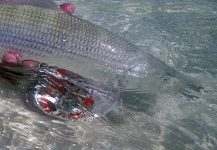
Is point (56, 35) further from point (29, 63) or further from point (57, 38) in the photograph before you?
point (29, 63)

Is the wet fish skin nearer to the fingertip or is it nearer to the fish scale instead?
the fish scale

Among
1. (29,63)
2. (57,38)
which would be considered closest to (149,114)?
(57,38)

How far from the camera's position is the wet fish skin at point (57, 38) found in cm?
318

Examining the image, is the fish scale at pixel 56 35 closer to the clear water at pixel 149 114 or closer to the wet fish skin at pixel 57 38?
the wet fish skin at pixel 57 38

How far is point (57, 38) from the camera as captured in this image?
3256 mm

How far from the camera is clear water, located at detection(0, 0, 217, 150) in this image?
3014 millimetres

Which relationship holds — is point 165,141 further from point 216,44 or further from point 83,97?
point 216,44

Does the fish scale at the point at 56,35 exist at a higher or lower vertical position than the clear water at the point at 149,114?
higher

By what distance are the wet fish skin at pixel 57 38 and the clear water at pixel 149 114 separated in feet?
1.44

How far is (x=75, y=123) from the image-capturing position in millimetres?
3215

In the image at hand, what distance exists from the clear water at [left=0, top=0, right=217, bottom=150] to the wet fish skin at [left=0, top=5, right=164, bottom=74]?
17.3 inches

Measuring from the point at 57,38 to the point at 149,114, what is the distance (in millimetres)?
1418

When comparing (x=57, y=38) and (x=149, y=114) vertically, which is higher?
(x=57, y=38)

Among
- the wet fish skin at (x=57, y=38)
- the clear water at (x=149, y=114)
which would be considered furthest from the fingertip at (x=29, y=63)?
the clear water at (x=149, y=114)
